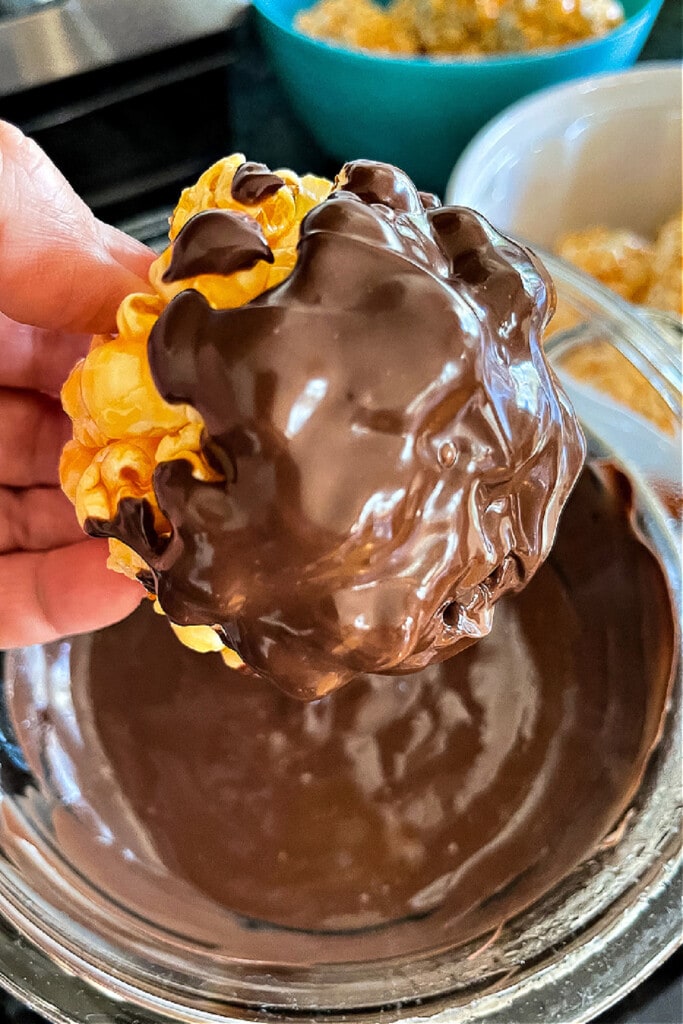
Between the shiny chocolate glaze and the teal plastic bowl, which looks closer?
the shiny chocolate glaze

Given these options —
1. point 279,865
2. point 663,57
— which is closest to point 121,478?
point 279,865

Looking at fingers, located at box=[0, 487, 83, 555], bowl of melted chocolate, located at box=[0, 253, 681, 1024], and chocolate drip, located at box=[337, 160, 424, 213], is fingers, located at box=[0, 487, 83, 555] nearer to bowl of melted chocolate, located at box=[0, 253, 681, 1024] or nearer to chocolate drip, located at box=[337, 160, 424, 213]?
bowl of melted chocolate, located at box=[0, 253, 681, 1024]

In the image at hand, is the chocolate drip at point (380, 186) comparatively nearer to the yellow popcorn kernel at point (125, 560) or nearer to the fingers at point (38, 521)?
the yellow popcorn kernel at point (125, 560)

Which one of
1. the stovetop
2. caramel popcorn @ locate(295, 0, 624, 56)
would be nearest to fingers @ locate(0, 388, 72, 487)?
the stovetop

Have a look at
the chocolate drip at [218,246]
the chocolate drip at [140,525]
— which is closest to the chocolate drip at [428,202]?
the chocolate drip at [218,246]

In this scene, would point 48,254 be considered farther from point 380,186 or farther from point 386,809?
point 386,809

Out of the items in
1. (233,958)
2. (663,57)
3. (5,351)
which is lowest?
(233,958)

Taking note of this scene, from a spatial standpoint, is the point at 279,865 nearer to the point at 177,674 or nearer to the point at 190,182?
the point at 177,674
